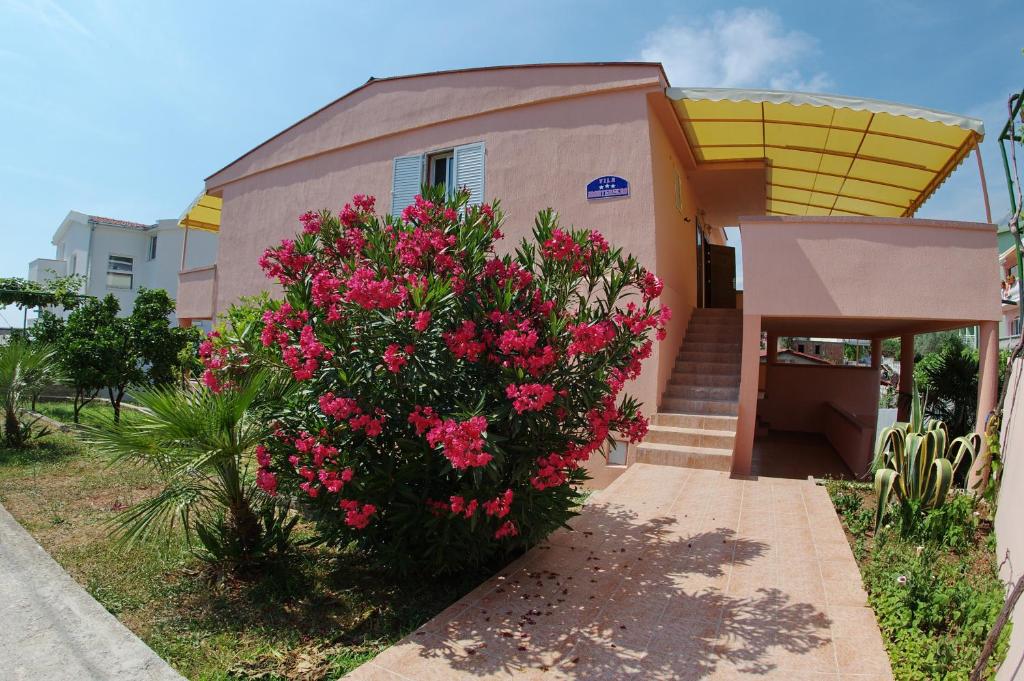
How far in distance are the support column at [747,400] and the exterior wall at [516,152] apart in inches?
48.4

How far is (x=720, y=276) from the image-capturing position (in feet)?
49.3

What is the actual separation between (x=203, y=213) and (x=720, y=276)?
48.1 ft

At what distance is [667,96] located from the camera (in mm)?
8523

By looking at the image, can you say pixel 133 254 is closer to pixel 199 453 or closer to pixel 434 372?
pixel 199 453

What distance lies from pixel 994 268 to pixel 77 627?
9938mm

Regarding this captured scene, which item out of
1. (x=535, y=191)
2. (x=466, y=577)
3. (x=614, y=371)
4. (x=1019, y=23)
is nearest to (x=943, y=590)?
(x=614, y=371)

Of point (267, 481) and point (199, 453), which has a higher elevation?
point (199, 453)

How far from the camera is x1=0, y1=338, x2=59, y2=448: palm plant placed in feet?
31.7

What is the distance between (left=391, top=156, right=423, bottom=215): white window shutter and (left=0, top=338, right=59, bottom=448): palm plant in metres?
6.65

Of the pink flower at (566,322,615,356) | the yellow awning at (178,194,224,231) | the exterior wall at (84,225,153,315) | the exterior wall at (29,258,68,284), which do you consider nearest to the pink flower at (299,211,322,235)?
the pink flower at (566,322,615,356)

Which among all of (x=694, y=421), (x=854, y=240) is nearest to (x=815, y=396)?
(x=694, y=421)

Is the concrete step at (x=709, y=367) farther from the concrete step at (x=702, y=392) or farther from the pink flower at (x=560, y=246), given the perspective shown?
the pink flower at (x=560, y=246)

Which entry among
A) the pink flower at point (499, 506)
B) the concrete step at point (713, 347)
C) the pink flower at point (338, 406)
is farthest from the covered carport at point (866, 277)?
the pink flower at point (338, 406)

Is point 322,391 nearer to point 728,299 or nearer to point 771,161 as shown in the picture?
point 771,161
